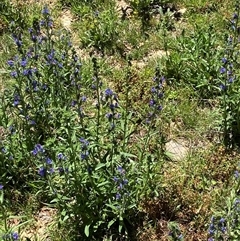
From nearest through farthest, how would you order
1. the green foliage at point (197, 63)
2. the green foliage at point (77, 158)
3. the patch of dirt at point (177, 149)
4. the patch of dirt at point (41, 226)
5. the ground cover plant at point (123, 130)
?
the green foliage at point (77, 158) < the ground cover plant at point (123, 130) < the patch of dirt at point (41, 226) < the patch of dirt at point (177, 149) < the green foliage at point (197, 63)

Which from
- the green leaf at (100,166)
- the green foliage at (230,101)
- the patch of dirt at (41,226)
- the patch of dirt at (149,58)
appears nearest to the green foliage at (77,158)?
the green leaf at (100,166)

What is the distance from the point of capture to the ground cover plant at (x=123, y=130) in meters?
4.49

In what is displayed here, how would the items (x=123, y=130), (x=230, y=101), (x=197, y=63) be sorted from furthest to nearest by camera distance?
(x=197, y=63)
(x=230, y=101)
(x=123, y=130)

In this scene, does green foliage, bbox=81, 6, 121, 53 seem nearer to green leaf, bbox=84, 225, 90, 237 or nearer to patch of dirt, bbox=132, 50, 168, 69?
patch of dirt, bbox=132, 50, 168, 69

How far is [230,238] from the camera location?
442 cm

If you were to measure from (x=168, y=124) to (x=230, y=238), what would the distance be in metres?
1.71

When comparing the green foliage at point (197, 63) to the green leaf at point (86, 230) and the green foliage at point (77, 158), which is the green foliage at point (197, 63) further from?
the green leaf at point (86, 230)

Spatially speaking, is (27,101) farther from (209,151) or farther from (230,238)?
(230,238)

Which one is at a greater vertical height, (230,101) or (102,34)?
(102,34)

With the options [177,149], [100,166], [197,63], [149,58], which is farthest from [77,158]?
[149,58]

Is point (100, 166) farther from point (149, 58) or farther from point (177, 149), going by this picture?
point (149, 58)

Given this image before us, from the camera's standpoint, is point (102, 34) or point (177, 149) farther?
point (102, 34)

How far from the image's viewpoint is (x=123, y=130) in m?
4.68

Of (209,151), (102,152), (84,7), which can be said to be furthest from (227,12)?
(102,152)
